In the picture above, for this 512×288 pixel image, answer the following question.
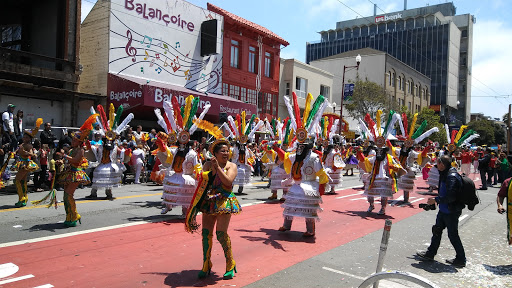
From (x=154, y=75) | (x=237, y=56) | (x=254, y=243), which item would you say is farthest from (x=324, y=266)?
(x=237, y=56)

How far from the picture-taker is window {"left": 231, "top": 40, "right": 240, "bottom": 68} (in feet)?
90.1

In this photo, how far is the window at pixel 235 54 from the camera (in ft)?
90.1

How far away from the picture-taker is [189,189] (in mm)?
8281

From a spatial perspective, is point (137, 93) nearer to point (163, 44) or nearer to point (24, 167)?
point (163, 44)

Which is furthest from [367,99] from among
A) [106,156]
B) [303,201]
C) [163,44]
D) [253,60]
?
[303,201]

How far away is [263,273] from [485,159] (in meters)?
16.4

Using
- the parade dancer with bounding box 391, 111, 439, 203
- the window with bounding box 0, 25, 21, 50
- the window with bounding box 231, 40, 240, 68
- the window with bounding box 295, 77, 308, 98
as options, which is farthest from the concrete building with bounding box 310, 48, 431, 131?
the parade dancer with bounding box 391, 111, 439, 203

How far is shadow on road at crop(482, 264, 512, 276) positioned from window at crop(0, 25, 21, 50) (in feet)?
77.0

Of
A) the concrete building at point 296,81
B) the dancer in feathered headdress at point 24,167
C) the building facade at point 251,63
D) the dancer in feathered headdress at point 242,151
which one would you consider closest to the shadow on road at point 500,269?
the dancer in feathered headdress at point 242,151

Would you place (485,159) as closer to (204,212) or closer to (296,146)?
Result: (296,146)

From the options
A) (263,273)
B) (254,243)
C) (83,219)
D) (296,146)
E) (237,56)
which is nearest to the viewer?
(263,273)

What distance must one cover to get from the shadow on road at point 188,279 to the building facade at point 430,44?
3089 inches

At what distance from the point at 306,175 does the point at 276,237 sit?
127cm

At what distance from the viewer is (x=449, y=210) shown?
6133mm
